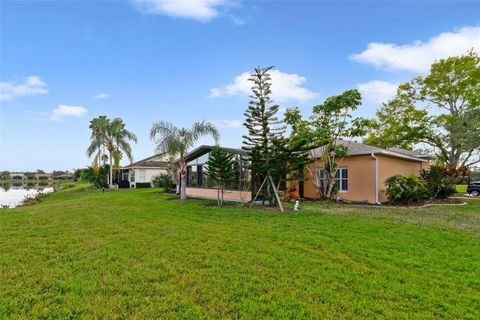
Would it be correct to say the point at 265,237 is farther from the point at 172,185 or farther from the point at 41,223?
the point at 172,185

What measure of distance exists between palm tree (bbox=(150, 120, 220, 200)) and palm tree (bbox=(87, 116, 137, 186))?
14.2 meters

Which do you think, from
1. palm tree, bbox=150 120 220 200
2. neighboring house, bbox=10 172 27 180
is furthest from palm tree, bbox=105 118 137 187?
neighboring house, bbox=10 172 27 180

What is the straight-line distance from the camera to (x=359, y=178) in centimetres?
1363

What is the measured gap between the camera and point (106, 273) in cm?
395

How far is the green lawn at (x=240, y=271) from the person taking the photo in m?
3.02

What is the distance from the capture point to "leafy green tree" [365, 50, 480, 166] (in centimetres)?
2038

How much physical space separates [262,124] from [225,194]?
5562mm

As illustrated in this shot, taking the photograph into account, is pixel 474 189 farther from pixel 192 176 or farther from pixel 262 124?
pixel 192 176

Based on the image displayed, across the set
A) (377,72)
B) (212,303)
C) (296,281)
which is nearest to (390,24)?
(377,72)

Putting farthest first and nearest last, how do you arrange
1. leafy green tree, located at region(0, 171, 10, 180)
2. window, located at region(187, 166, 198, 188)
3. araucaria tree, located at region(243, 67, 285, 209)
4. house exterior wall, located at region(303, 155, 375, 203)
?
leafy green tree, located at region(0, 171, 10, 180) → window, located at region(187, 166, 198, 188) → house exterior wall, located at region(303, 155, 375, 203) → araucaria tree, located at region(243, 67, 285, 209)

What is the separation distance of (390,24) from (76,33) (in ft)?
→ 47.8

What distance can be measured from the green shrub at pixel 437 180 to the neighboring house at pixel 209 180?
30.6ft

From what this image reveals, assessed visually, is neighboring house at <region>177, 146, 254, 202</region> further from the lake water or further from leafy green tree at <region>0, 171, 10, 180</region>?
leafy green tree at <region>0, 171, 10, 180</region>

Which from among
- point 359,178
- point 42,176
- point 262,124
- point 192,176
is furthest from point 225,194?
point 42,176
